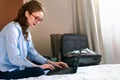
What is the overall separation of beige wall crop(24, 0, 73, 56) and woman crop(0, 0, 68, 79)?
1366mm

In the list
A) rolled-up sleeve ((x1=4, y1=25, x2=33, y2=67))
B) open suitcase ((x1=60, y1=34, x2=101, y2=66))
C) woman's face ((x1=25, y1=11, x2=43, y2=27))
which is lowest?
open suitcase ((x1=60, y1=34, x2=101, y2=66))

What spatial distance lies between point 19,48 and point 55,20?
1.56m

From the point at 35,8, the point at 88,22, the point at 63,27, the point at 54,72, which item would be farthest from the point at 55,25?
the point at 54,72

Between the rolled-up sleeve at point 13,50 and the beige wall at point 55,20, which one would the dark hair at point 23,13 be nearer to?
the rolled-up sleeve at point 13,50

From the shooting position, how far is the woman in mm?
1587

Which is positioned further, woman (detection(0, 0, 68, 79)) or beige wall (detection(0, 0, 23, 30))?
beige wall (detection(0, 0, 23, 30))

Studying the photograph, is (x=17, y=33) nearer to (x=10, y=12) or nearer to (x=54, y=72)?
(x=54, y=72)

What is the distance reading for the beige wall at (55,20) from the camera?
3.22 meters

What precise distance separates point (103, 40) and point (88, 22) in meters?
0.32

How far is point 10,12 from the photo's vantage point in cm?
286

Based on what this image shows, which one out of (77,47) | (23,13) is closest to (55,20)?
(77,47)

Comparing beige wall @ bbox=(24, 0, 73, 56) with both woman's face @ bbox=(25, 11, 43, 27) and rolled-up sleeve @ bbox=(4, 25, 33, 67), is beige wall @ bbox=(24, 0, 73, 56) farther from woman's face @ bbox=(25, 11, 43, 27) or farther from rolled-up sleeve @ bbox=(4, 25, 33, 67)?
rolled-up sleeve @ bbox=(4, 25, 33, 67)

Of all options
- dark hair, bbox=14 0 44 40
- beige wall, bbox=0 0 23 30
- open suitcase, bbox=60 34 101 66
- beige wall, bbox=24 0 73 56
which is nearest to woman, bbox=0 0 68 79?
dark hair, bbox=14 0 44 40

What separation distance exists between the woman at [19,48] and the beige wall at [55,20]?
137 cm
